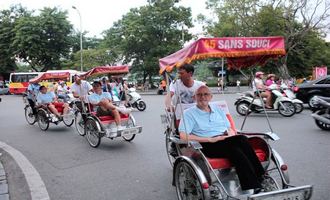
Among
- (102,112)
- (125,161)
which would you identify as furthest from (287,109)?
(125,161)

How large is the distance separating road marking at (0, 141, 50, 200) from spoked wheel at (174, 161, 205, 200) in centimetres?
174

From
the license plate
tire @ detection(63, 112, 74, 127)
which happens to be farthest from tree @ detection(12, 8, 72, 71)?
the license plate

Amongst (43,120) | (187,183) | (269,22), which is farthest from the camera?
(269,22)

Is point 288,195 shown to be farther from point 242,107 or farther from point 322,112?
point 242,107

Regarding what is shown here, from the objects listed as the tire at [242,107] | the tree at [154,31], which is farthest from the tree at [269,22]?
the tire at [242,107]

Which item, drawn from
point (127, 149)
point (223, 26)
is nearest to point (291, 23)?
point (223, 26)

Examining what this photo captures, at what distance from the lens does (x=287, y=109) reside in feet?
41.8

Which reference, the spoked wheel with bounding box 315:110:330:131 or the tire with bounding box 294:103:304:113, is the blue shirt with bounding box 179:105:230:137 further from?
the tire with bounding box 294:103:304:113

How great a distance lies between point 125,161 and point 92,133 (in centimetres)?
188

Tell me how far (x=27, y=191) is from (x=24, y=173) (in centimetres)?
104

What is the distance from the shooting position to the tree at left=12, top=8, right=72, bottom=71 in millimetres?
44188

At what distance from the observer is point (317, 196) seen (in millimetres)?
4562

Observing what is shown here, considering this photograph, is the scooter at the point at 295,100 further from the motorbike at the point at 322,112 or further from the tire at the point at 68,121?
the tire at the point at 68,121

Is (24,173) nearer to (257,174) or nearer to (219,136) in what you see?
(219,136)
